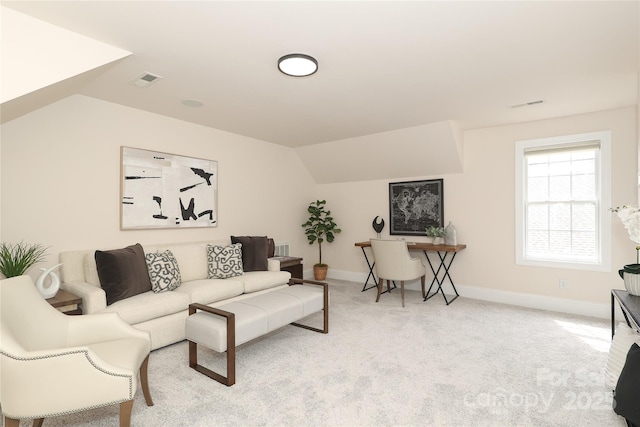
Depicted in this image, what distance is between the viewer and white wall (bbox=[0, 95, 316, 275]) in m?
2.91

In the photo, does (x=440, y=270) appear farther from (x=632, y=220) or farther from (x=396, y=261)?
(x=632, y=220)

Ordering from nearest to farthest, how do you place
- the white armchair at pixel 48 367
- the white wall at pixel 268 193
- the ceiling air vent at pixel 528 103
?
the white armchair at pixel 48 367 → the white wall at pixel 268 193 → the ceiling air vent at pixel 528 103

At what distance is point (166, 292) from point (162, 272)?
0.22 meters

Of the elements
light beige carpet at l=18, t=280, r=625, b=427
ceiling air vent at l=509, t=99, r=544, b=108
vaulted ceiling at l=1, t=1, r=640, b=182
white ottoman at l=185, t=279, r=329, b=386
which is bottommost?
light beige carpet at l=18, t=280, r=625, b=427

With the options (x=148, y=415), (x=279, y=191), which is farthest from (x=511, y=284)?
(x=148, y=415)

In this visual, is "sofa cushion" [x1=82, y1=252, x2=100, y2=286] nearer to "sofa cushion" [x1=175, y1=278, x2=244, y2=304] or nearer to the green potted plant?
the green potted plant

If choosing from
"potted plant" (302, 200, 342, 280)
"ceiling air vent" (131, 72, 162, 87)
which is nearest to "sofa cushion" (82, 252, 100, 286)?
"ceiling air vent" (131, 72, 162, 87)

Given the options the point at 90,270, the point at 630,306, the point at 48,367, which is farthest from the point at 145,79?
the point at 630,306

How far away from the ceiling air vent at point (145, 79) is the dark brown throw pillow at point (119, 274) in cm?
158

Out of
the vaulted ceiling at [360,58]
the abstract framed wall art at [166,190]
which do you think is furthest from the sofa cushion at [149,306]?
the vaulted ceiling at [360,58]

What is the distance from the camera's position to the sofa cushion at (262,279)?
12.6 ft

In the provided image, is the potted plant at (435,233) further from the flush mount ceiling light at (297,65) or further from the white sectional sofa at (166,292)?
the flush mount ceiling light at (297,65)

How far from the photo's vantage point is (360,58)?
2.51m

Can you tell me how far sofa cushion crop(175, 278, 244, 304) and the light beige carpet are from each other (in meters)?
0.48
